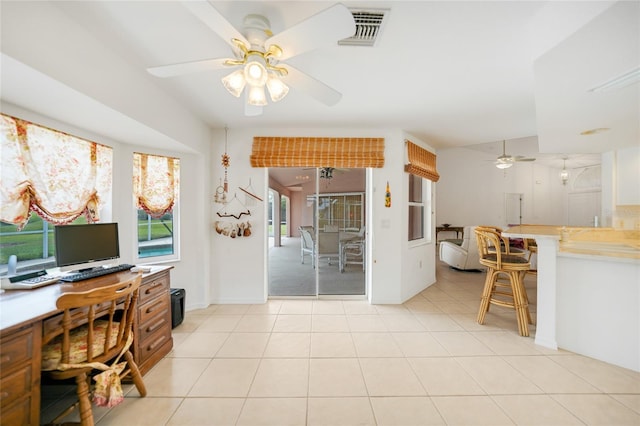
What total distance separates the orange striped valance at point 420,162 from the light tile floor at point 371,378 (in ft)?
6.61

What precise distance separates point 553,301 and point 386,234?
5.85ft

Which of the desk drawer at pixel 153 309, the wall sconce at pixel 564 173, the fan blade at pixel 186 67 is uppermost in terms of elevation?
the wall sconce at pixel 564 173

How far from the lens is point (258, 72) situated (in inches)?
53.8

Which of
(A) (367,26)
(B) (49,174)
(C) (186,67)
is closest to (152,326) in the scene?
(B) (49,174)

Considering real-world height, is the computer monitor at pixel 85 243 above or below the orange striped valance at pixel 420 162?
below

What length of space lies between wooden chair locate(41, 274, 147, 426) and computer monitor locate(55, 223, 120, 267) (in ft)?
1.96

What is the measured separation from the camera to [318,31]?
113cm

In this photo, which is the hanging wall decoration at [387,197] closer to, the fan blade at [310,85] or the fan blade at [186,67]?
the fan blade at [310,85]

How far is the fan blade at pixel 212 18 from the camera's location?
0.97 metres

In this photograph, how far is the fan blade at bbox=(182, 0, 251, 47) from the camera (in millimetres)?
974

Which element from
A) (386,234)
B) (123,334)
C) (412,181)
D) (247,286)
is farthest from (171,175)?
(412,181)

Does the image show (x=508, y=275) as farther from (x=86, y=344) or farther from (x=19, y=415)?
(x=19, y=415)

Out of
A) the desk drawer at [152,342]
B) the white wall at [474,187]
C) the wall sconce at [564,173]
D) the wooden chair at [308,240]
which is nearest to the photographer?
the desk drawer at [152,342]

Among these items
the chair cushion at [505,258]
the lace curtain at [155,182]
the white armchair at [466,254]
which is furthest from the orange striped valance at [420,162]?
the lace curtain at [155,182]
